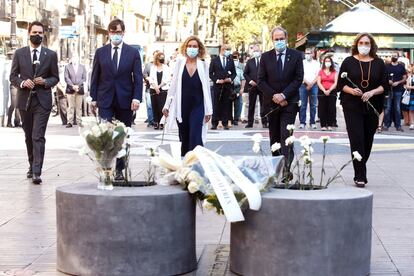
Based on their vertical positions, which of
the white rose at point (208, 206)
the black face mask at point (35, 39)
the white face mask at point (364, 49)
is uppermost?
the black face mask at point (35, 39)

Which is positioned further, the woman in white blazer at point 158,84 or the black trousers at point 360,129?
the woman in white blazer at point 158,84

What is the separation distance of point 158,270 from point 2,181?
240 inches

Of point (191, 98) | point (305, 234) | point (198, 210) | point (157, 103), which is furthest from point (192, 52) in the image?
point (157, 103)

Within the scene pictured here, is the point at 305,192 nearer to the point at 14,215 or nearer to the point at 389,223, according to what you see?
the point at 389,223

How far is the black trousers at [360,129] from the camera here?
38.5ft

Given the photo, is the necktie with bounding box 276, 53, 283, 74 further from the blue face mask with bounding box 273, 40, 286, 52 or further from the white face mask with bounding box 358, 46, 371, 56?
the white face mask with bounding box 358, 46, 371, 56

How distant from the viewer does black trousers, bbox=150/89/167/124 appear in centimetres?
2291

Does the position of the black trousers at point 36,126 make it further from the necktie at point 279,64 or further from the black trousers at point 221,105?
the black trousers at point 221,105

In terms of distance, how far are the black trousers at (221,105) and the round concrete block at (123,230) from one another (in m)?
16.3

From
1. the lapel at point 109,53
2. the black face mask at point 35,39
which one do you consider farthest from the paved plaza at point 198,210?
the black face mask at point 35,39

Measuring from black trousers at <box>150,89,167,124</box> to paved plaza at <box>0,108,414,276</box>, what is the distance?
3.27m

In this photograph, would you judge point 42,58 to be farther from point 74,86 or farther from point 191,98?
point 74,86

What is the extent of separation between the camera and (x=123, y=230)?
6535 mm

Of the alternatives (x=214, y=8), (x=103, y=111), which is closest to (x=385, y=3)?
(x=214, y=8)
